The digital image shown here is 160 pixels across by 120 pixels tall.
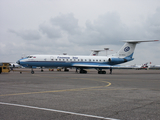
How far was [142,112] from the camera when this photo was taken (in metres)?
6.18

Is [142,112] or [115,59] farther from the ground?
[115,59]

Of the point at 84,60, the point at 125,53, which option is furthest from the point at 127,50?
the point at 84,60

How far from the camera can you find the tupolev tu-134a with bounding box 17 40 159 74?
38.1 m

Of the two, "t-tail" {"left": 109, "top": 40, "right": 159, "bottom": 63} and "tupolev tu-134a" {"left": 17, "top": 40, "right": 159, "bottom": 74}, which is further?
"t-tail" {"left": 109, "top": 40, "right": 159, "bottom": 63}

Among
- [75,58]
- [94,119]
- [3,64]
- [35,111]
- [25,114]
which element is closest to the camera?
[94,119]

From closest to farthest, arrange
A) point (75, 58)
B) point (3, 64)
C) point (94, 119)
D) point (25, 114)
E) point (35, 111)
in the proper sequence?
point (94, 119) < point (25, 114) < point (35, 111) < point (3, 64) < point (75, 58)

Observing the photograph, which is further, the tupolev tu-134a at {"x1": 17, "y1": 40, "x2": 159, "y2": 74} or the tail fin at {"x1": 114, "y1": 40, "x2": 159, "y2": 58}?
the tail fin at {"x1": 114, "y1": 40, "x2": 159, "y2": 58}

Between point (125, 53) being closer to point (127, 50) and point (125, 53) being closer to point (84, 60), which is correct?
point (127, 50)

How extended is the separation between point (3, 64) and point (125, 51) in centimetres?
2716

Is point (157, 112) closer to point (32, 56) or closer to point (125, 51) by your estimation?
point (32, 56)

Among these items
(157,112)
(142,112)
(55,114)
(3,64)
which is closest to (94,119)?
(55,114)

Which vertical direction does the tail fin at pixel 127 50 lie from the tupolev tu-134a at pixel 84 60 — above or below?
→ above

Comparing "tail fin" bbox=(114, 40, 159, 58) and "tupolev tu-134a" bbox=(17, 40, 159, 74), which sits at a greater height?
"tail fin" bbox=(114, 40, 159, 58)

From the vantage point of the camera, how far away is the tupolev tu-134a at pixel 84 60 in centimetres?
3812
